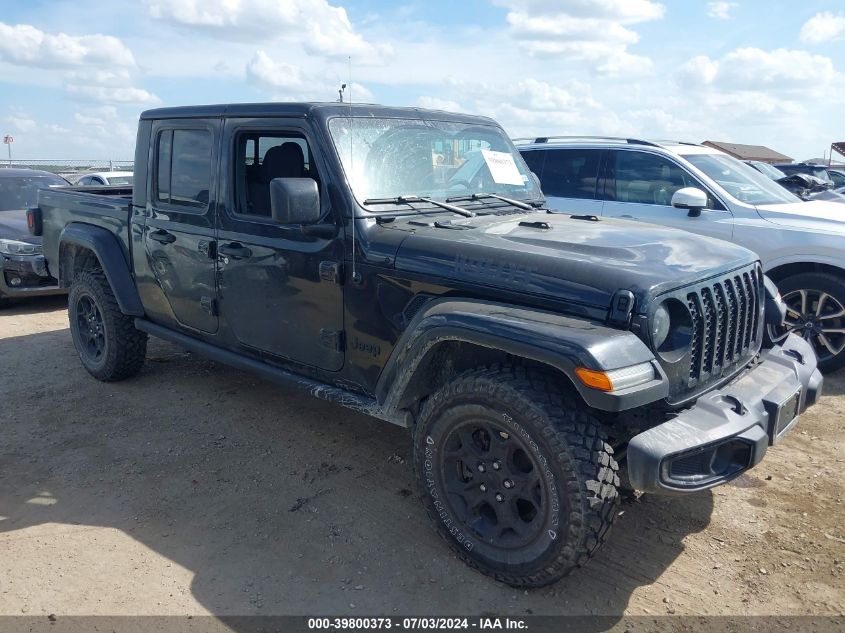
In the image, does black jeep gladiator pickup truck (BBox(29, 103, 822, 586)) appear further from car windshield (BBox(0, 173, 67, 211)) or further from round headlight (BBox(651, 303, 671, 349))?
car windshield (BBox(0, 173, 67, 211))

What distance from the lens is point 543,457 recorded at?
107 inches

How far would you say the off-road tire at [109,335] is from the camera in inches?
203

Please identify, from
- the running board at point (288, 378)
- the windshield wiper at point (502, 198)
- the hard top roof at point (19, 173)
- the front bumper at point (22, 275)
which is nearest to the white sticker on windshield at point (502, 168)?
the windshield wiper at point (502, 198)

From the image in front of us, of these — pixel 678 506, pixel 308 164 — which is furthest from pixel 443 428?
pixel 308 164

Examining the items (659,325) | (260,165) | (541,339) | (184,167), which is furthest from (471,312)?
(184,167)

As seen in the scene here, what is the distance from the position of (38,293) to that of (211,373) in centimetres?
360

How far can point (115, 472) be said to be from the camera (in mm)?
4047

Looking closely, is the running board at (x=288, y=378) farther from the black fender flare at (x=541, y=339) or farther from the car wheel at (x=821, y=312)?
the car wheel at (x=821, y=312)

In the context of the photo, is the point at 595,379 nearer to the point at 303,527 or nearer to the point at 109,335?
the point at 303,527

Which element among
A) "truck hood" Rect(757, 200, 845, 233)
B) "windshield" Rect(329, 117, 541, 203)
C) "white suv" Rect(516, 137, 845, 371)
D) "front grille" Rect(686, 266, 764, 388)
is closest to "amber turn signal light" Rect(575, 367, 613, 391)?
"front grille" Rect(686, 266, 764, 388)

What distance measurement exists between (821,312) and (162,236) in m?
4.98

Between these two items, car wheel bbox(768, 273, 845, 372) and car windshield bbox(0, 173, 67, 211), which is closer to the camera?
car wheel bbox(768, 273, 845, 372)

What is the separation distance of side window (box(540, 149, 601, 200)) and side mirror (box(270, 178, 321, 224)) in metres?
3.96

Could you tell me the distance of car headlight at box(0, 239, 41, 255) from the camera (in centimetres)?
791
